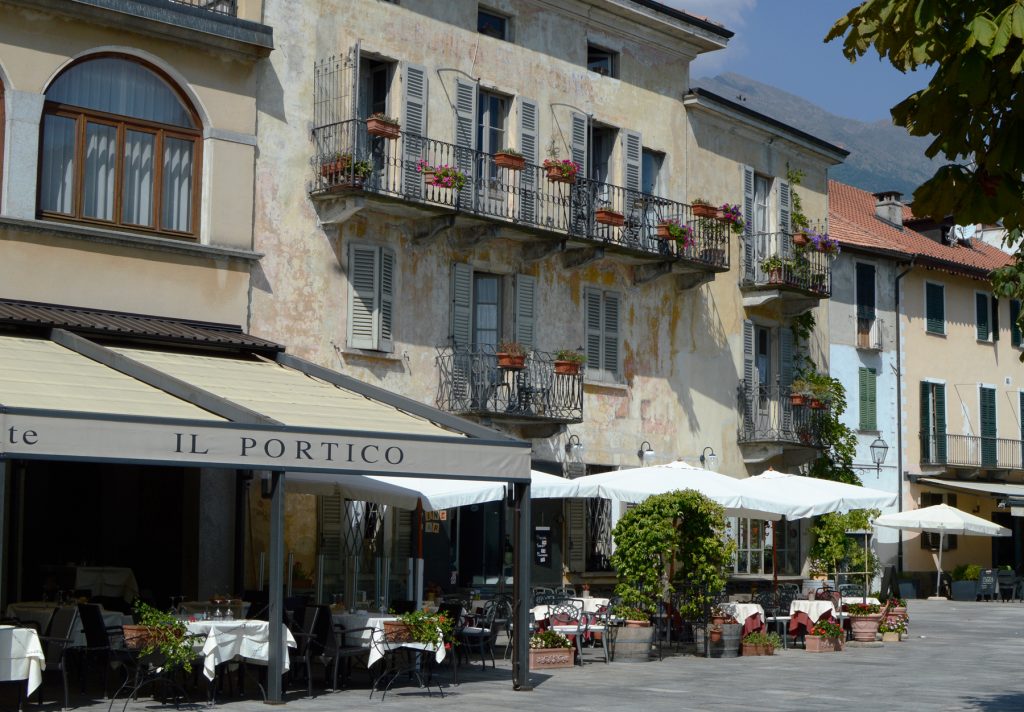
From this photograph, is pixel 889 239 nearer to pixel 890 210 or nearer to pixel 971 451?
pixel 890 210

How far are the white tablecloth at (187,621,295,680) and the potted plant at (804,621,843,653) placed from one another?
31.8 ft

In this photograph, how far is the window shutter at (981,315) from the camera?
135 feet

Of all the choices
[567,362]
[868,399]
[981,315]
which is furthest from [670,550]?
[981,315]

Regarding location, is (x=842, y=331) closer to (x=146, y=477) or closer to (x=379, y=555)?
(x=379, y=555)

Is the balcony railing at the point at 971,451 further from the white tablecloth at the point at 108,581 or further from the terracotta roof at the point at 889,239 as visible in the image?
the white tablecloth at the point at 108,581

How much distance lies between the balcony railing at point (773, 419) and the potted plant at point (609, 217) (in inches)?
203

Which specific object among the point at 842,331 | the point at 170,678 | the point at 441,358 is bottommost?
the point at 170,678

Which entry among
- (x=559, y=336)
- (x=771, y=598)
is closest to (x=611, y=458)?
(x=559, y=336)

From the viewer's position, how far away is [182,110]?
1941cm

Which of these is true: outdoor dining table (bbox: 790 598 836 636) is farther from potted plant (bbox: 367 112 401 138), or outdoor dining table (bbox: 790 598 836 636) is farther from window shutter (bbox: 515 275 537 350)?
potted plant (bbox: 367 112 401 138)

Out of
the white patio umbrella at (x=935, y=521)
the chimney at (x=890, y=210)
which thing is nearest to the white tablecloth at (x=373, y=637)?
the white patio umbrella at (x=935, y=521)

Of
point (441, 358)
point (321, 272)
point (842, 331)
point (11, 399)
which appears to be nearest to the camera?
point (11, 399)

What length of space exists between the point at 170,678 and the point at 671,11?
16.5 m

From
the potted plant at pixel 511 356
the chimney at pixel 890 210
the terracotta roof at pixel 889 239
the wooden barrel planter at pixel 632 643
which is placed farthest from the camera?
the chimney at pixel 890 210
